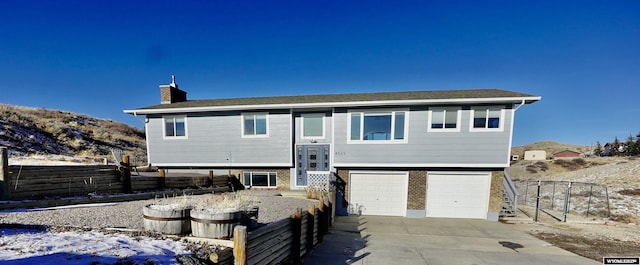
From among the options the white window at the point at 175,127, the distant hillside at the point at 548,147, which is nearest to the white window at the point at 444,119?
the white window at the point at 175,127

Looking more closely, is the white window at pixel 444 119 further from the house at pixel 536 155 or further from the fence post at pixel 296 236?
the house at pixel 536 155

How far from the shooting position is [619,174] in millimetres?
17562

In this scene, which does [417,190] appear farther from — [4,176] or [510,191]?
[4,176]

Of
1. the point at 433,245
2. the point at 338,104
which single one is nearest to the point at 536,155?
the point at 433,245

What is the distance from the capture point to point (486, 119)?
967cm

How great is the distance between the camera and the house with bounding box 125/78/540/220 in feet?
31.9

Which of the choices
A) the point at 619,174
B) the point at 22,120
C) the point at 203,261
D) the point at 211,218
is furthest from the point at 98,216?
the point at 619,174

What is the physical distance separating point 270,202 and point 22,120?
2820cm

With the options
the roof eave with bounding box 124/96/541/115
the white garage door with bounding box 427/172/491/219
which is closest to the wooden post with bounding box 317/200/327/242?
the roof eave with bounding box 124/96/541/115

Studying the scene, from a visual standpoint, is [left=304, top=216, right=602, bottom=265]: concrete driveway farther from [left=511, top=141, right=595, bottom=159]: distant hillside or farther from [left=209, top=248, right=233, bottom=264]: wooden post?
[left=511, top=141, right=595, bottom=159]: distant hillside

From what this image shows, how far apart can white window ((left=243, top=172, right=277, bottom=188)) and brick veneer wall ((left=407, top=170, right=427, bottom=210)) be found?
6800 millimetres

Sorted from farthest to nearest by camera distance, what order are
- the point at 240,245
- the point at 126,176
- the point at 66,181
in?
the point at 126,176
the point at 66,181
the point at 240,245

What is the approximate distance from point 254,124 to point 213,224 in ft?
26.5

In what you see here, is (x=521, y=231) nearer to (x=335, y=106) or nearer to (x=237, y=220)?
(x=335, y=106)
